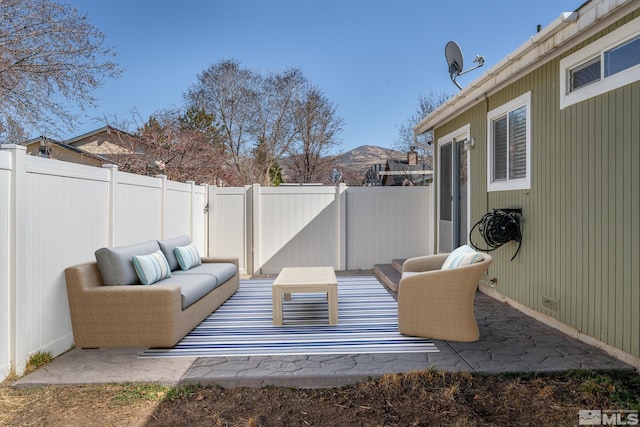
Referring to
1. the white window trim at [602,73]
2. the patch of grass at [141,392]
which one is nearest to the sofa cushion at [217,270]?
the patch of grass at [141,392]

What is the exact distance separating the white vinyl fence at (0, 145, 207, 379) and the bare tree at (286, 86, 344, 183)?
54.3 feet

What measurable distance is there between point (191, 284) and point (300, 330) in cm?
121

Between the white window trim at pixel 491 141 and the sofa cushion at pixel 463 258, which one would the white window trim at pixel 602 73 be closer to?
the white window trim at pixel 491 141

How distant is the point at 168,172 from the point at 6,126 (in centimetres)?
350

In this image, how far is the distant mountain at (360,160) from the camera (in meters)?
23.4

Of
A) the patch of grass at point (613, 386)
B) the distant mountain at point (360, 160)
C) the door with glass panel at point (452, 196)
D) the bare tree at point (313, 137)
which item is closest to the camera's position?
the patch of grass at point (613, 386)

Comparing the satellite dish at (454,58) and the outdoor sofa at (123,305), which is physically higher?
the satellite dish at (454,58)

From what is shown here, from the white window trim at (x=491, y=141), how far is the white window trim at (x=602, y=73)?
644 millimetres

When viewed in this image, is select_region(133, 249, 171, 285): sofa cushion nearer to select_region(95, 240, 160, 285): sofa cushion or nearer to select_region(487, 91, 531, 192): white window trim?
select_region(95, 240, 160, 285): sofa cushion

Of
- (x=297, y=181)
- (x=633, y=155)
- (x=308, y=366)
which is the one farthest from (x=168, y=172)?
(x=297, y=181)

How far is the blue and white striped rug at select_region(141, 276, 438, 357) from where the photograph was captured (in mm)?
3574

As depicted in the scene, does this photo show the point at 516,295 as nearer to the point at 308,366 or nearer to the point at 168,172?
the point at 308,366

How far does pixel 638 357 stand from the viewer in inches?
118

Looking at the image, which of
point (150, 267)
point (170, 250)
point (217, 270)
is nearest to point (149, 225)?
point (170, 250)
